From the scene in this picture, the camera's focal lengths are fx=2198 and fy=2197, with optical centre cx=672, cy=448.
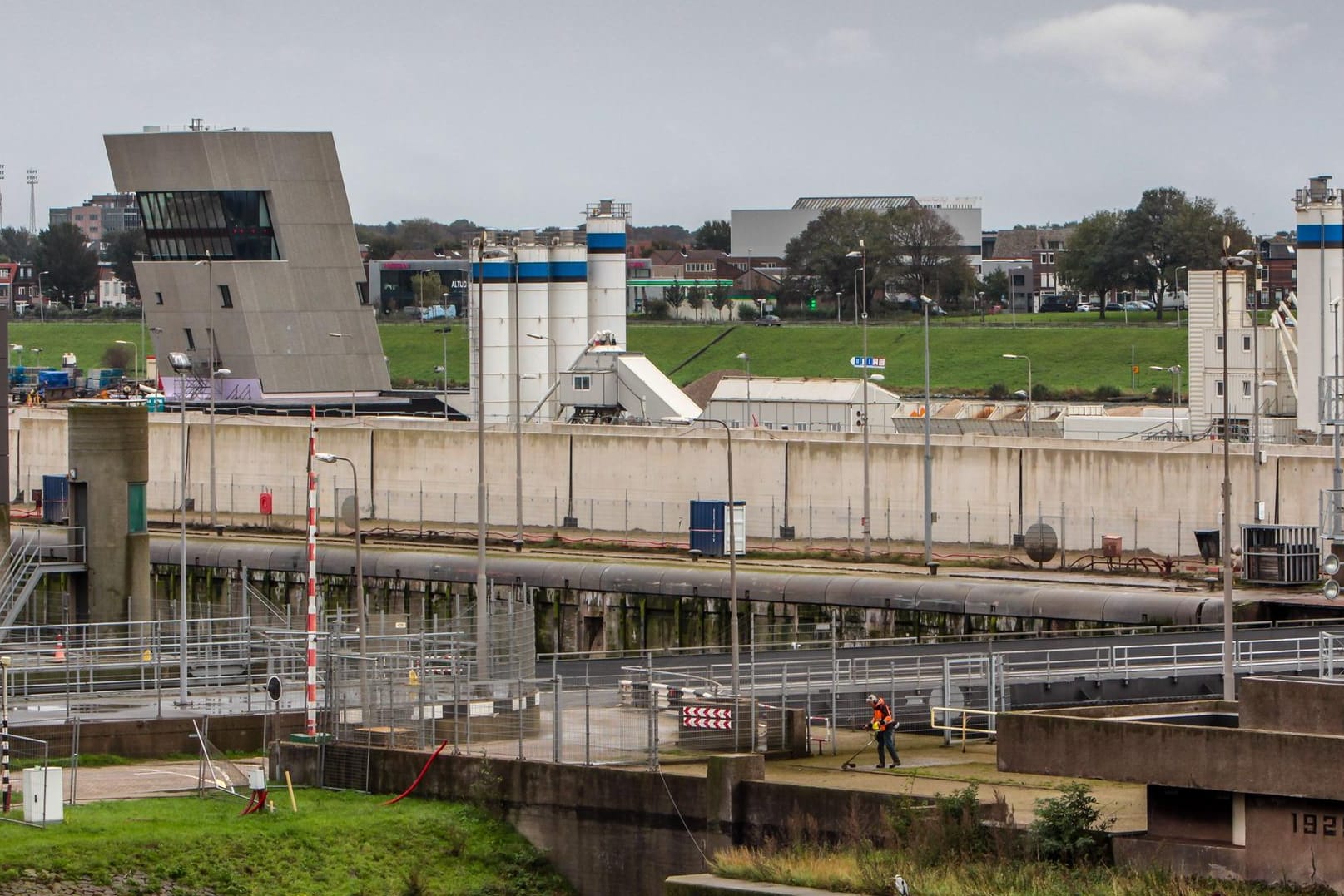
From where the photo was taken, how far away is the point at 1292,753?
23578 millimetres

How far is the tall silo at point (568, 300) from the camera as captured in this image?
96.6 m

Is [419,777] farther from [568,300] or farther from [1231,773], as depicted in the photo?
[568,300]

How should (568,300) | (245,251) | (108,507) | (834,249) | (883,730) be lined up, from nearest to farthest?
(883,730) → (108,507) → (568,300) → (245,251) → (834,249)

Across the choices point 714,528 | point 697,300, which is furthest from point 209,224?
point 697,300

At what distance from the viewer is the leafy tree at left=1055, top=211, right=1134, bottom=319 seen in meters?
150

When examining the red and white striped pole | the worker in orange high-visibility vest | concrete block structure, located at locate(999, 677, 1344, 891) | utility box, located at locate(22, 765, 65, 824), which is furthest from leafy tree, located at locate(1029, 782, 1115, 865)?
utility box, located at locate(22, 765, 65, 824)

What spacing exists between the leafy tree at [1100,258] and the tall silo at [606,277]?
59.4 meters

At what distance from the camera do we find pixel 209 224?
97.4 metres

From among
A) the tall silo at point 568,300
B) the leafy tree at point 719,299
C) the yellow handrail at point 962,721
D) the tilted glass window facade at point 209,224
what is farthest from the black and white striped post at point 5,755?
the leafy tree at point 719,299

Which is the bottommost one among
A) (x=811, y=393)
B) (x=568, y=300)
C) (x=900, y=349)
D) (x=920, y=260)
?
(x=811, y=393)

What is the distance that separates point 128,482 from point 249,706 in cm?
814

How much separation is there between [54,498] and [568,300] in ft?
93.1

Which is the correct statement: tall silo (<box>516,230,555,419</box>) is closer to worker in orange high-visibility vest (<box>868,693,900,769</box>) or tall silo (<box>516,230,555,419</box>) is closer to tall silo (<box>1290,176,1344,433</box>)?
tall silo (<box>1290,176,1344,433</box>)

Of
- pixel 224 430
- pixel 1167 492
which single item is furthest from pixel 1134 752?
pixel 224 430
